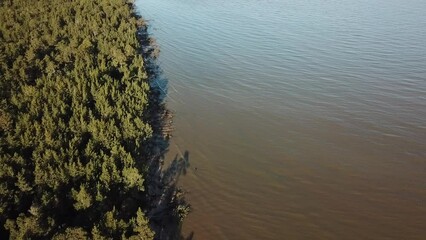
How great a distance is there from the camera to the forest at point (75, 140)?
8820 millimetres

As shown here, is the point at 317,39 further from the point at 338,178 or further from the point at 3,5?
the point at 3,5

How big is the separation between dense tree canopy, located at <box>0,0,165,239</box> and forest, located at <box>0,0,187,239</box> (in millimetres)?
29

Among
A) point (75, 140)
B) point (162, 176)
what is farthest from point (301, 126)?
A: point (75, 140)

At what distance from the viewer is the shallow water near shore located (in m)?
10.9

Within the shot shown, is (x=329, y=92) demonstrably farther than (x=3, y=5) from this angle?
No

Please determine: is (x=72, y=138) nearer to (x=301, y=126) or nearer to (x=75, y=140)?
(x=75, y=140)

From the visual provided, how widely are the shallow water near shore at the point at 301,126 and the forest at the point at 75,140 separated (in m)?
1.68

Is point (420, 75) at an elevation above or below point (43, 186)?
above

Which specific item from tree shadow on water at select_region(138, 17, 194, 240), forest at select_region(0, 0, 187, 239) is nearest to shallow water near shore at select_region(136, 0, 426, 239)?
tree shadow on water at select_region(138, 17, 194, 240)

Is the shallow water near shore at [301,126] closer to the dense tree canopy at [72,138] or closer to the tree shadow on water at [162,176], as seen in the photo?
the tree shadow on water at [162,176]

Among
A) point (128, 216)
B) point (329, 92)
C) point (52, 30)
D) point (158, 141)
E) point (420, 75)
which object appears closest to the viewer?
point (128, 216)

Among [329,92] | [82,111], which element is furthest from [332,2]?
[82,111]

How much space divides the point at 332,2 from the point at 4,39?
90.1 feet

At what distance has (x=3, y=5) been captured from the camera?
28.4 metres
